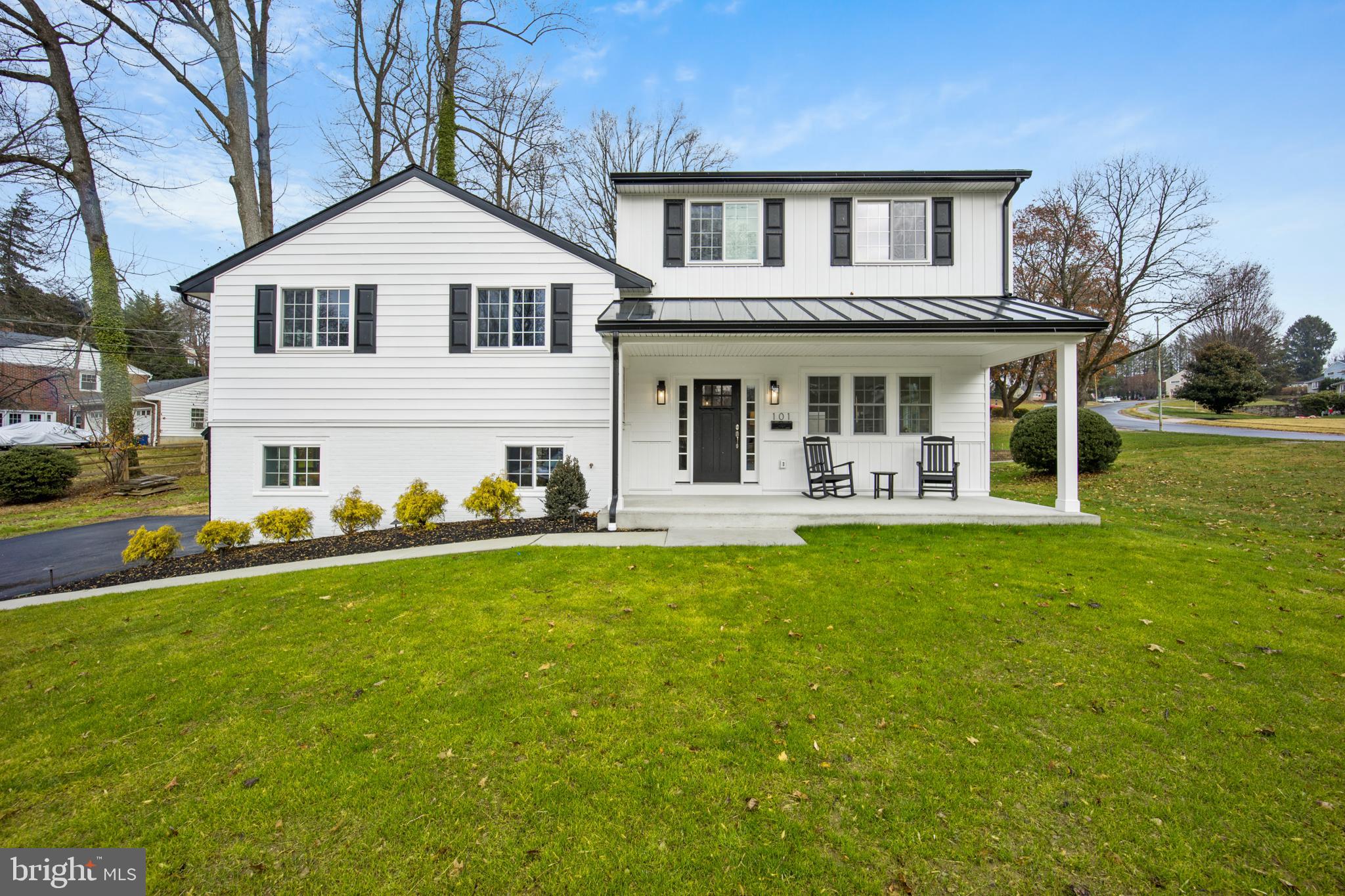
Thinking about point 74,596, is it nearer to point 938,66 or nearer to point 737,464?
point 737,464

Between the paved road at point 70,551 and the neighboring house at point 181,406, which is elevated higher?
the neighboring house at point 181,406

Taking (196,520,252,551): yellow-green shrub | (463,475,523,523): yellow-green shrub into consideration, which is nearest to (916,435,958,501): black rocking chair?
(463,475,523,523): yellow-green shrub

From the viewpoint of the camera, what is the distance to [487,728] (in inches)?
113

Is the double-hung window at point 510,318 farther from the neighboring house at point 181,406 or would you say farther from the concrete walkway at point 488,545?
the neighboring house at point 181,406

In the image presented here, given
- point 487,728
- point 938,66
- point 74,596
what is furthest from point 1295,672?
point 938,66

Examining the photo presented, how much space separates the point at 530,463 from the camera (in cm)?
941

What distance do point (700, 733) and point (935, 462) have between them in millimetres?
8355

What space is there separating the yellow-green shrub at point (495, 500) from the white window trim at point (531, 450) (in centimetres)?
57

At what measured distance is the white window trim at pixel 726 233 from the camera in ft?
32.9

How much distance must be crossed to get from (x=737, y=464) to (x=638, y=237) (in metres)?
4.85

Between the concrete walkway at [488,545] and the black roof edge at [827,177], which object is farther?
the black roof edge at [827,177]

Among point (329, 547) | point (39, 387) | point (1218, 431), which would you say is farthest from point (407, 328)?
point (39, 387)

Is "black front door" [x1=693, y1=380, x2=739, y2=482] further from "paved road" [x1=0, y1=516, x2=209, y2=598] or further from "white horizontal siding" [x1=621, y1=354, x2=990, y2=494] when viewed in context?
"paved road" [x1=0, y1=516, x2=209, y2=598]

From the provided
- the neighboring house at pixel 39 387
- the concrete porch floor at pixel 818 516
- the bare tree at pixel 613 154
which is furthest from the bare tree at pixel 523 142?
the neighboring house at pixel 39 387
